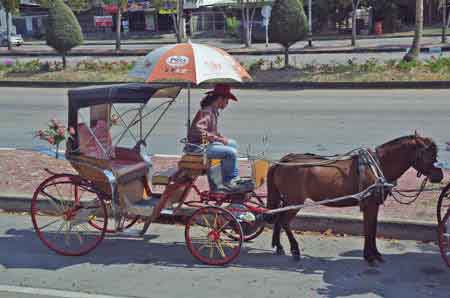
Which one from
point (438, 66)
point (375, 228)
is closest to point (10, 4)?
point (438, 66)

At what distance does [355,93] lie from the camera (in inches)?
794

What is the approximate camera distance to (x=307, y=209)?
8391 millimetres

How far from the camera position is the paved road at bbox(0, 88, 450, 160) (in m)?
13.3

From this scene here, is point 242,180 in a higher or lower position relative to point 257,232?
higher

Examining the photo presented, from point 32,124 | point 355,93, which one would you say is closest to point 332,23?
point 355,93

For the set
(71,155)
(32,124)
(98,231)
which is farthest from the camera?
(32,124)

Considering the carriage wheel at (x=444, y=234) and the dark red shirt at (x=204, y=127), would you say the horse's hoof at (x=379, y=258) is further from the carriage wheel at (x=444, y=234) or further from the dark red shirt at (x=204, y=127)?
the dark red shirt at (x=204, y=127)

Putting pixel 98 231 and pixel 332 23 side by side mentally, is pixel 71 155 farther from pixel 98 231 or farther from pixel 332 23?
pixel 332 23

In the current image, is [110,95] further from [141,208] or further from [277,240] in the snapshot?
[277,240]

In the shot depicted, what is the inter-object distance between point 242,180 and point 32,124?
1011 cm

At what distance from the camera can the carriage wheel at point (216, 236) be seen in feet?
22.8

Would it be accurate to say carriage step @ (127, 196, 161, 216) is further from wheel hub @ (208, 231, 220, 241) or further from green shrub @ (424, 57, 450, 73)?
green shrub @ (424, 57, 450, 73)

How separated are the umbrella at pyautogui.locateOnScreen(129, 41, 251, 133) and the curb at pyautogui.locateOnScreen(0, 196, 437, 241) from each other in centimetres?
157

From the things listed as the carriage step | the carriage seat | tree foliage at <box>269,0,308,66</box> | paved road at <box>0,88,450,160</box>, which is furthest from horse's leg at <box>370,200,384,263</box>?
tree foliage at <box>269,0,308,66</box>
